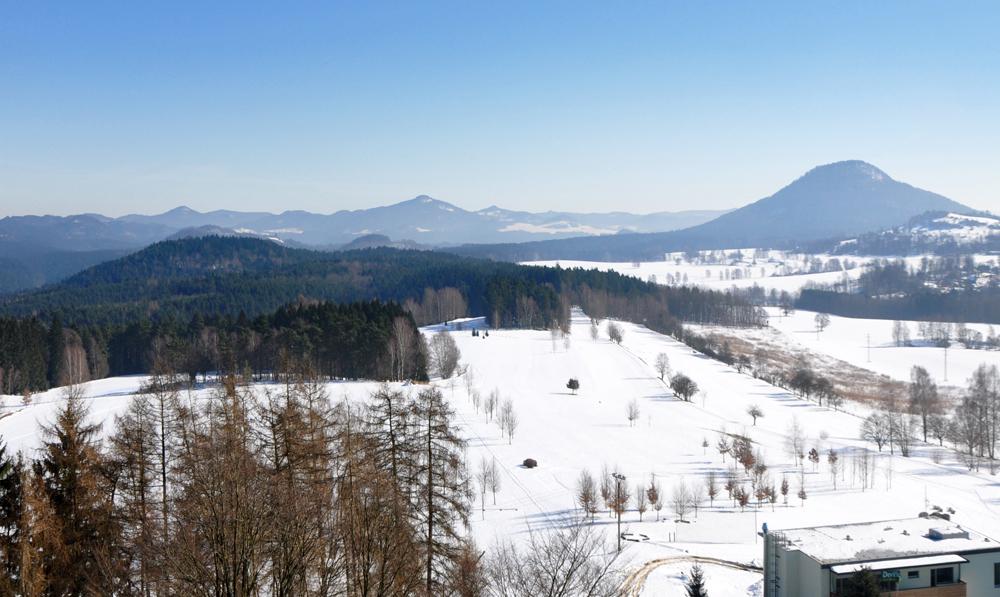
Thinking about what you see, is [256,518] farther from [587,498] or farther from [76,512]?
[587,498]

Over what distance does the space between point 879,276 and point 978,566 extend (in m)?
196

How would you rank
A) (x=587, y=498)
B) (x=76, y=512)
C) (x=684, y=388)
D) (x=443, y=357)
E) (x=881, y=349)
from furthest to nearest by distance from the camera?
(x=881, y=349) → (x=443, y=357) → (x=684, y=388) → (x=587, y=498) → (x=76, y=512)

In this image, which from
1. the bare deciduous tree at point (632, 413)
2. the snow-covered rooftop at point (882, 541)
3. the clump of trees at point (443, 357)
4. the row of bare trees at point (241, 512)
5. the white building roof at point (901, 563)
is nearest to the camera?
the row of bare trees at point (241, 512)

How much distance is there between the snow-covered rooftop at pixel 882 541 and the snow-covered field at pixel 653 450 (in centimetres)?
332

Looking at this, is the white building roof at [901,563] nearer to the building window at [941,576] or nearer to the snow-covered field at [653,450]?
the building window at [941,576]

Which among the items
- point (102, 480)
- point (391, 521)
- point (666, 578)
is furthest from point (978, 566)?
point (102, 480)

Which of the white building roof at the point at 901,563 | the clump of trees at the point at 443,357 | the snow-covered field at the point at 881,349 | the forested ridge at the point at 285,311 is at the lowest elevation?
the snow-covered field at the point at 881,349

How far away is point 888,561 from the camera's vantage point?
2402 cm

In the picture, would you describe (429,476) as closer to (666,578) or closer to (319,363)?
(666,578)

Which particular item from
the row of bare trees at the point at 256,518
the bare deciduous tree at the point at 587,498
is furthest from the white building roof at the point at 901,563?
the bare deciduous tree at the point at 587,498

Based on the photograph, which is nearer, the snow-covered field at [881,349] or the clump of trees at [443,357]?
the clump of trees at [443,357]

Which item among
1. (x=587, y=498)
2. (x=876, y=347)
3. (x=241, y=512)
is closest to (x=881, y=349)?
(x=876, y=347)

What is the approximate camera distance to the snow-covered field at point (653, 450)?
111 ft

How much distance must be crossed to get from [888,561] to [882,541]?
1.64 metres
